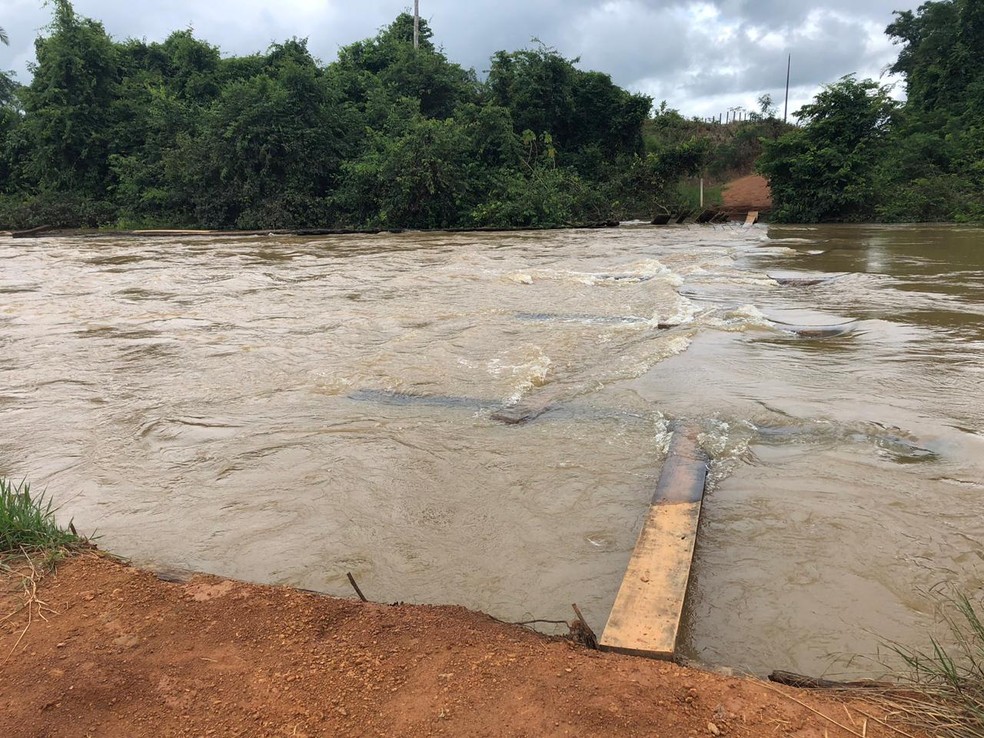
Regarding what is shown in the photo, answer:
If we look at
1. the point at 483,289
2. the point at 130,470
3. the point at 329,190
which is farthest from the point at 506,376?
the point at 329,190

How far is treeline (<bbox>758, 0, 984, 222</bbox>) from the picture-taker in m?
21.8

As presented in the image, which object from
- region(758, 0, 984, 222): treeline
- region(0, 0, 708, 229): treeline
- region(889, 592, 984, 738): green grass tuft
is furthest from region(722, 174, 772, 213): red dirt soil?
region(889, 592, 984, 738): green grass tuft

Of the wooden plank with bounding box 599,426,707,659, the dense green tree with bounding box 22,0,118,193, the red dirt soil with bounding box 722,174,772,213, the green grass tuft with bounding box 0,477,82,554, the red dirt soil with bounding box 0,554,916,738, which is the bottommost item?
the red dirt soil with bounding box 0,554,916,738

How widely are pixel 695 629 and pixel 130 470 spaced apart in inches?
126

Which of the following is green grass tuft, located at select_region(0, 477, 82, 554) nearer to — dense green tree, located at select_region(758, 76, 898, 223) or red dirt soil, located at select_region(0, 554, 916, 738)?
red dirt soil, located at select_region(0, 554, 916, 738)

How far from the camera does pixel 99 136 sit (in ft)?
90.3

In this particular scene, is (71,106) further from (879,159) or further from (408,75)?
(879,159)

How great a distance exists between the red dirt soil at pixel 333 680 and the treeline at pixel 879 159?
23919 mm

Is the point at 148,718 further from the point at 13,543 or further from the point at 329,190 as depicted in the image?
the point at 329,190

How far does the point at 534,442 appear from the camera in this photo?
3.99 m

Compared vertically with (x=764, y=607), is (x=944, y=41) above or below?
above

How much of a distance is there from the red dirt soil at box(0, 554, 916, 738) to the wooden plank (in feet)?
0.39

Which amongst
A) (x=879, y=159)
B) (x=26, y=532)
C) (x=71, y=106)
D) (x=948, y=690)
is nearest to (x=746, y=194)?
(x=879, y=159)

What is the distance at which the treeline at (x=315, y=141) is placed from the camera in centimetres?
2442
